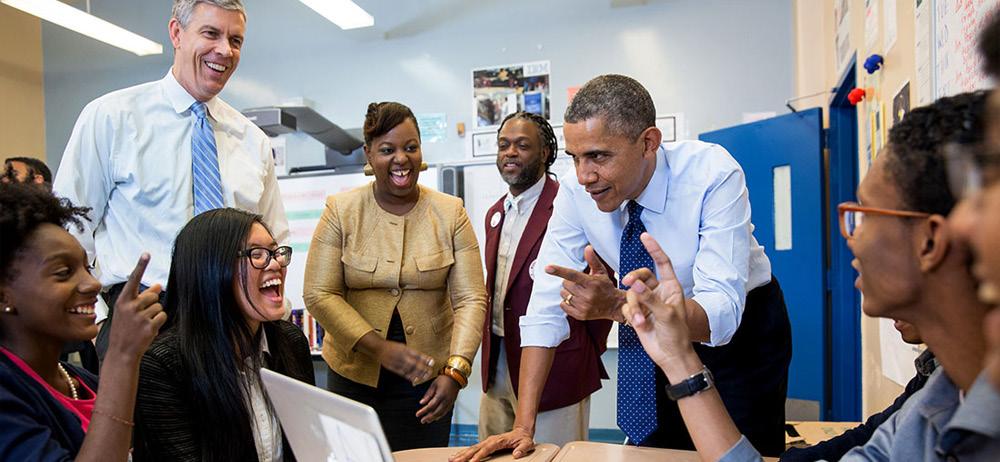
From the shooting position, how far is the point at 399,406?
2.21 m

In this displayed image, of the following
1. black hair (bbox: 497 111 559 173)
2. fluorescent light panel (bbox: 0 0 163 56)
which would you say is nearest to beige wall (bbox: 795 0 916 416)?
black hair (bbox: 497 111 559 173)

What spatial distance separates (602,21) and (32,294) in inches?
163


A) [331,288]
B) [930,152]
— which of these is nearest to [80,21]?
[331,288]

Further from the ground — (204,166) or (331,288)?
(204,166)

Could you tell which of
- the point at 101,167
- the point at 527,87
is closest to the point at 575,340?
the point at 101,167

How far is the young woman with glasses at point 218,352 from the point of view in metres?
1.45

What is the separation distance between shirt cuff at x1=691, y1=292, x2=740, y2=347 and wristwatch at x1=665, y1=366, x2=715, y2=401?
36cm

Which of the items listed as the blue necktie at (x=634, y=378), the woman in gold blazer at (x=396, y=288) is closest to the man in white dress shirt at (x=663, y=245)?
the blue necktie at (x=634, y=378)

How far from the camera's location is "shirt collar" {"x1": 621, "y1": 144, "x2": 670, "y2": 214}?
5.58 ft

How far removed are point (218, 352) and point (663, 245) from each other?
40.9 inches

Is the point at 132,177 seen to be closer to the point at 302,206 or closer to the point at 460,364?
the point at 460,364

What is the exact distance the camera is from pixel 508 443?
58.0 inches

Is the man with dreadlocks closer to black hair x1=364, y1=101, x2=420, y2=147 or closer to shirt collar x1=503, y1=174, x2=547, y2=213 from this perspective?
shirt collar x1=503, y1=174, x2=547, y2=213

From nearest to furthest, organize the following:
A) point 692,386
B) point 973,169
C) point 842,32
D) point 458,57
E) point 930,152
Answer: point 973,169
point 930,152
point 692,386
point 842,32
point 458,57
